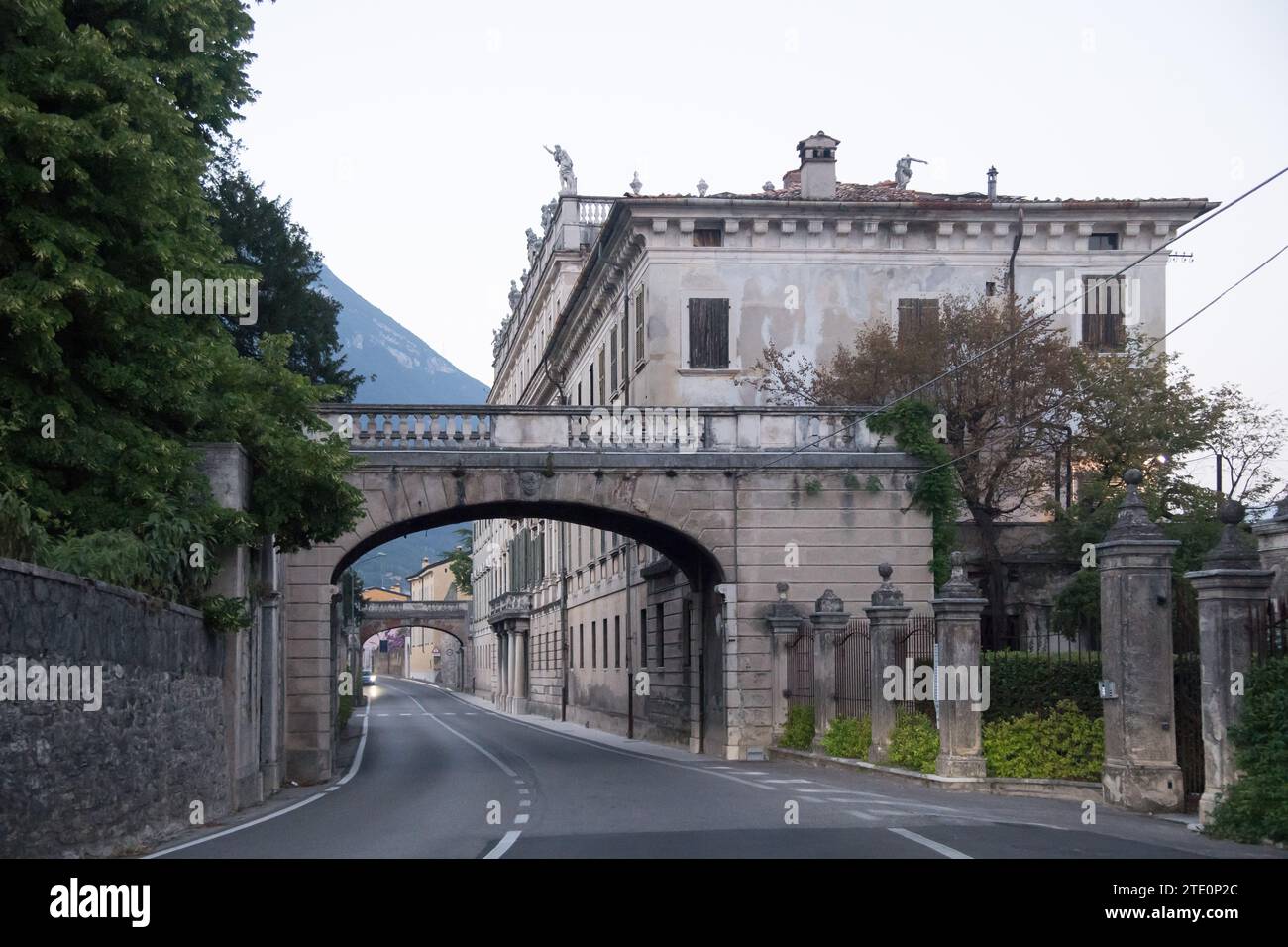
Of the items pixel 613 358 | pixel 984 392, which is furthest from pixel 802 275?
pixel 984 392

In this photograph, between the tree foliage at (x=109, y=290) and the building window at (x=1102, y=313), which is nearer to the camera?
the tree foliage at (x=109, y=290)

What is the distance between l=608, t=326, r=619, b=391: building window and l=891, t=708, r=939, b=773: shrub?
66.8 feet

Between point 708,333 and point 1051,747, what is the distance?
62.3 feet

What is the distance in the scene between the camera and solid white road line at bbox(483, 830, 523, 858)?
12.9 meters

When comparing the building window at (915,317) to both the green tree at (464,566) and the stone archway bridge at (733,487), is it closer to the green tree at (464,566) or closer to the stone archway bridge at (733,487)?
the stone archway bridge at (733,487)

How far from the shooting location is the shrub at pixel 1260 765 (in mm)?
14180

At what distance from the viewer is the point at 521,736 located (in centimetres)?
4431

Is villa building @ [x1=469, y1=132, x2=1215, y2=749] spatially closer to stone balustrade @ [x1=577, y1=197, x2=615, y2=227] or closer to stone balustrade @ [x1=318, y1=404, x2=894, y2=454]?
stone balustrade @ [x1=318, y1=404, x2=894, y2=454]

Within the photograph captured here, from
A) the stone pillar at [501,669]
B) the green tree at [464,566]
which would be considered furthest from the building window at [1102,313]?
the green tree at [464,566]

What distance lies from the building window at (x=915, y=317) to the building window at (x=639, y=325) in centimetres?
626

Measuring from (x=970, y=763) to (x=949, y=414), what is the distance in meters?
13.2

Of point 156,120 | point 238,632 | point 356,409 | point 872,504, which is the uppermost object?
point 156,120
